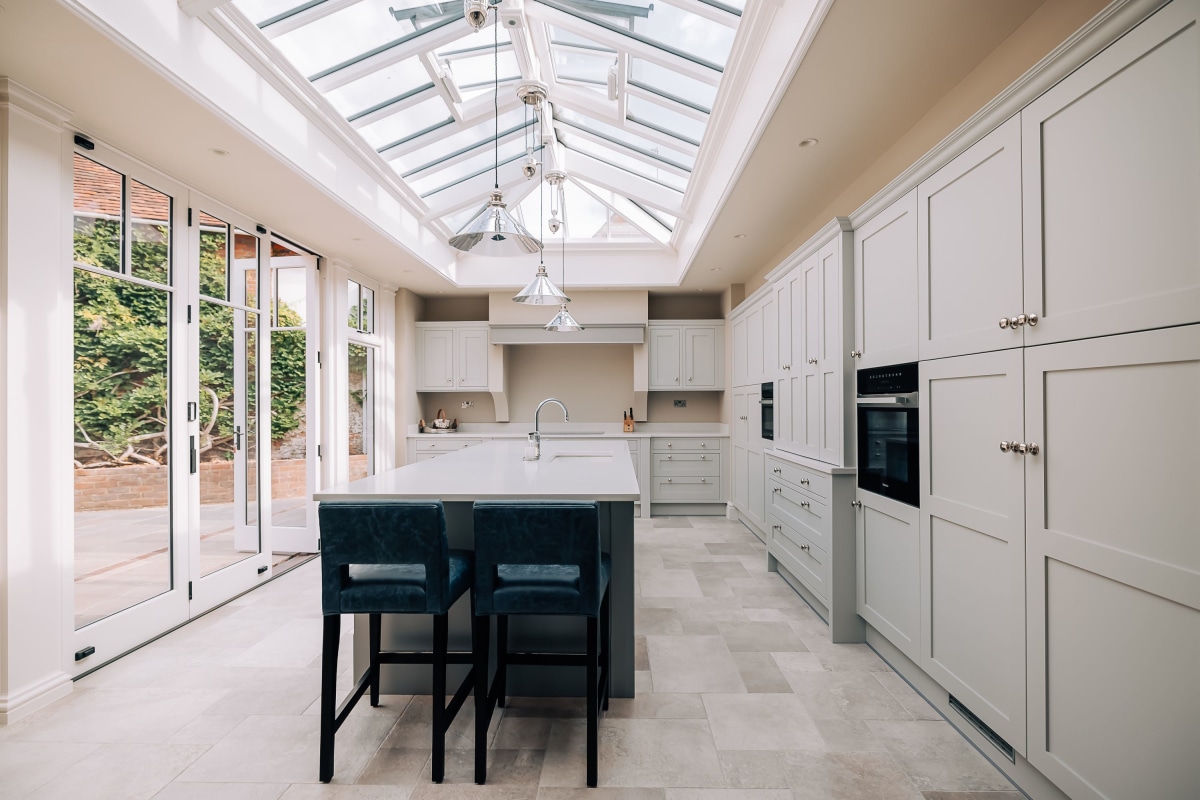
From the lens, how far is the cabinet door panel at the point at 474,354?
6.57 m

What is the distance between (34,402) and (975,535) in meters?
3.79

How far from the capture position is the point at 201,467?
3.31 metres

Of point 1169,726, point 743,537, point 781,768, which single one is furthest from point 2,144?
Result: point 743,537

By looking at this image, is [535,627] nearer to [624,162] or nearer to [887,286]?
[887,286]

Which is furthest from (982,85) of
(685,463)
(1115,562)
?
(685,463)

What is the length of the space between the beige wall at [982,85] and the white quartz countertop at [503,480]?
2.10m

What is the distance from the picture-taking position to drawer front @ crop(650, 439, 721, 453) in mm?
6160

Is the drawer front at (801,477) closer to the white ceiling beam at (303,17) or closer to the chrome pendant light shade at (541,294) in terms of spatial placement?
the chrome pendant light shade at (541,294)

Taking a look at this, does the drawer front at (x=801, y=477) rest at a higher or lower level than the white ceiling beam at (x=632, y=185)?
lower

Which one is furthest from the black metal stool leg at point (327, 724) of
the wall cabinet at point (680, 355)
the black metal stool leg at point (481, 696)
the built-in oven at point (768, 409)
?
the wall cabinet at point (680, 355)

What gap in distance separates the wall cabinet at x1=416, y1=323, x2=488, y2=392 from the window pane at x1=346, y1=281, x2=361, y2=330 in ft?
3.86

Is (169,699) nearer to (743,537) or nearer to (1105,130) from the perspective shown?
(1105,130)

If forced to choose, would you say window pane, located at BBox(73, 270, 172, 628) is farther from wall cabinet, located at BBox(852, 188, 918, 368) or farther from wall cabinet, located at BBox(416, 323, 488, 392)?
wall cabinet, located at BBox(852, 188, 918, 368)

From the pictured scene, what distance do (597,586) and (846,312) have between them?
2.05 meters
